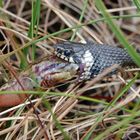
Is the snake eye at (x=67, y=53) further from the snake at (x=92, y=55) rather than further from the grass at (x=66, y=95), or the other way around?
A: the grass at (x=66, y=95)

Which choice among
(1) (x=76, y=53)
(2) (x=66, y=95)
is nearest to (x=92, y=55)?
(1) (x=76, y=53)

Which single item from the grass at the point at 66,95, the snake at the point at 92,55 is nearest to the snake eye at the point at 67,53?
the snake at the point at 92,55

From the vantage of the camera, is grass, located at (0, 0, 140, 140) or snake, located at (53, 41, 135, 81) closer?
grass, located at (0, 0, 140, 140)

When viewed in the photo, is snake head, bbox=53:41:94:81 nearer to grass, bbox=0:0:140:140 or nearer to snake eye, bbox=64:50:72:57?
snake eye, bbox=64:50:72:57

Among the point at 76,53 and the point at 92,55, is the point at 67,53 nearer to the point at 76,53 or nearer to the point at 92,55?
the point at 76,53

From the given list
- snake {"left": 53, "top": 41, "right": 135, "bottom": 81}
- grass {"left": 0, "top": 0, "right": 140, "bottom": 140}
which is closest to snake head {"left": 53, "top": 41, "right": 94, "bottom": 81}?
snake {"left": 53, "top": 41, "right": 135, "bottom": 81}

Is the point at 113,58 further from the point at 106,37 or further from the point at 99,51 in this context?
the point at 106,37
